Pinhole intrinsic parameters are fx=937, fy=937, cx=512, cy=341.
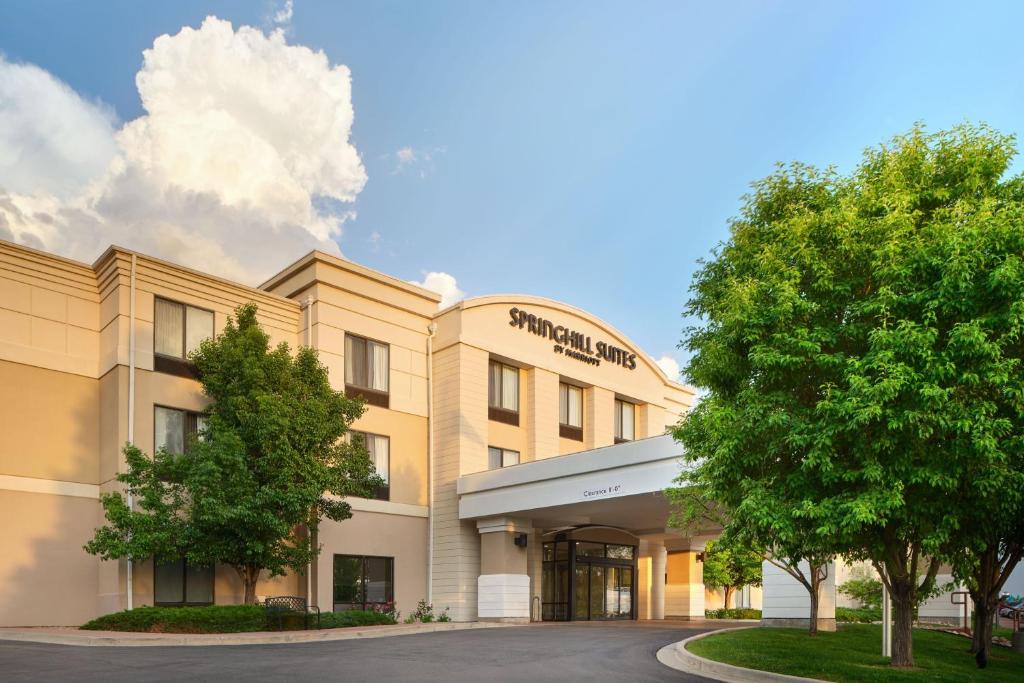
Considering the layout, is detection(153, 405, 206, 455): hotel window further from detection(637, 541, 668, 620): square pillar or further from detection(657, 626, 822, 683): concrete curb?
detection(637, 541, 668, 620): square pillar

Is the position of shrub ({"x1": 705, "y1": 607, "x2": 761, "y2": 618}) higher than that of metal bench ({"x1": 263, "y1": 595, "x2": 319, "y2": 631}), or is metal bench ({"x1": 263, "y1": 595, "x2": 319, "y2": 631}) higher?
metal bench ({"x1": 263, "y1": 595, "x2": 319, "y2": 631})

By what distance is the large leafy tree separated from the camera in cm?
1315

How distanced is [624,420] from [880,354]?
26284 millimetres

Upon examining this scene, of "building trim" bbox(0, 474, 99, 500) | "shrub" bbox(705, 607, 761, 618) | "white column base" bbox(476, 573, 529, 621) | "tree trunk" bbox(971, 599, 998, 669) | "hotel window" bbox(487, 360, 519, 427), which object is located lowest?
"shrub" bbox(705, 607, 761, 618)

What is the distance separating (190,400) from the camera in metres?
26.4

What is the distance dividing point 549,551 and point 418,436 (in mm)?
6332

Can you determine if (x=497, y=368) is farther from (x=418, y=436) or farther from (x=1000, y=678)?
(x=1000, y=678)

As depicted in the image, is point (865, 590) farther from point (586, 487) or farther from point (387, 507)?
point (387, 507)

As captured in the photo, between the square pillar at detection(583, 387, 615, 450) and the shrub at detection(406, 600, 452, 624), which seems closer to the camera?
the shrub at detection(406, 600, 452, 624)

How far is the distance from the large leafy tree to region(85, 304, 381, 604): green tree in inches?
458

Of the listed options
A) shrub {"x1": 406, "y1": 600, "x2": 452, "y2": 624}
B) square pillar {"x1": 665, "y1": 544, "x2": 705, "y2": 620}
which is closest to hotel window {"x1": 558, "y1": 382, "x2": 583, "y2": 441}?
square pillar {"x1": 665, "y1": 544, "x2": 705, "y2": 620}

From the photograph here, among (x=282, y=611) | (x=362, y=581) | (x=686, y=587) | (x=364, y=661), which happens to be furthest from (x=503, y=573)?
(x=364, y=661)

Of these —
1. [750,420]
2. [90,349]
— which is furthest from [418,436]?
[750,420]

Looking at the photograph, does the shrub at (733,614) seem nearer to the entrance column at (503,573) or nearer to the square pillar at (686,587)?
the square pillar at (686,587)
